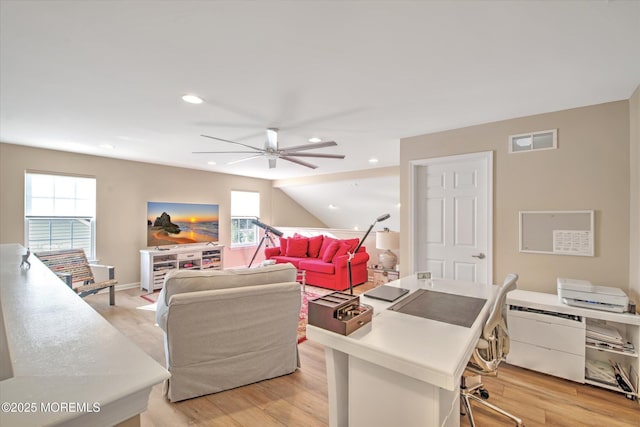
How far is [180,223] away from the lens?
19.5 feet

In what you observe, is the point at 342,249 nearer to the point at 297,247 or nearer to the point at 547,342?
the point at 297,247

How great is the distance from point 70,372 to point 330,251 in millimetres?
4959

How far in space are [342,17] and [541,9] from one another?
102cm

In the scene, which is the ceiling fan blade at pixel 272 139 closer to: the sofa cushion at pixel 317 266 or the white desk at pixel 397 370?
the white desk at pixel 397 370

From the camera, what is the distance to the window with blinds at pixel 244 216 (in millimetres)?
7129

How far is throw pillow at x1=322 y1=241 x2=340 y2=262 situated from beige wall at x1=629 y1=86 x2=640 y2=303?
12.9 feet

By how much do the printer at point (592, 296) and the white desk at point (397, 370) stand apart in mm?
1327

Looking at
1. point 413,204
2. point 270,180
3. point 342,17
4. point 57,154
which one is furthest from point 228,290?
point 270,180

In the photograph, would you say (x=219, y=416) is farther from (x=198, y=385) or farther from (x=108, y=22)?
(x=108, y=22)

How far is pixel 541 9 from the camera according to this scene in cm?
144

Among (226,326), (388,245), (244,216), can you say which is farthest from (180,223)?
(226,326)

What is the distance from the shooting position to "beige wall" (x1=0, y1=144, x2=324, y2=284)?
409cm

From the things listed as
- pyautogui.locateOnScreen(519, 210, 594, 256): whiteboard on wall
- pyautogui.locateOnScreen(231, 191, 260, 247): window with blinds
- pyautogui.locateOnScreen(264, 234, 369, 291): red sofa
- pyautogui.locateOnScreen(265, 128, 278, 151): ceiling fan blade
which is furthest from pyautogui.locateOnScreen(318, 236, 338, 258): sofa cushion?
pyautogui.locateOnScreen(519, 210, 594, 256): whiteboard on wall

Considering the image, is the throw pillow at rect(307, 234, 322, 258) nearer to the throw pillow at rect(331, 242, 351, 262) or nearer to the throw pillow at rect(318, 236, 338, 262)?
the throw pillow at rect(318, 236, 338, 262)
